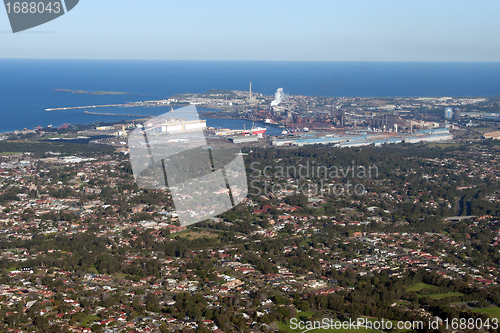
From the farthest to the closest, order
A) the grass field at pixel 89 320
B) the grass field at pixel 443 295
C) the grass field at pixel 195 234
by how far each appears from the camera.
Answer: the grass field at pixel 195 234 < the grass field at pixel 443 295 < the grass field at pixel 89 320

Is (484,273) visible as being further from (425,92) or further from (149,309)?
(425,92)

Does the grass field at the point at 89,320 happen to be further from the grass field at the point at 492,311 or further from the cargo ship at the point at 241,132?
the cargo ship at the point at 241,132

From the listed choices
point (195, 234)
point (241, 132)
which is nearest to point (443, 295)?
point (195, 234)

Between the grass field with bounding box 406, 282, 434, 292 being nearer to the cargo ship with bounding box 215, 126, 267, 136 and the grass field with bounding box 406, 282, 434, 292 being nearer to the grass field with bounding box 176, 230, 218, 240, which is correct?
the grass field with bounding box 176, 230, 218, 240

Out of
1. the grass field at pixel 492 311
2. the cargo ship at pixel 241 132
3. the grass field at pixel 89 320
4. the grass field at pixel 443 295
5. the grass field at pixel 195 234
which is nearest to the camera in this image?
the grass field at pixel 89 320

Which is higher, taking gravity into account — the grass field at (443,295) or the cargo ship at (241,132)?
the cargo ship at (241,132)

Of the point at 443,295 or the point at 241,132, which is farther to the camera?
the point at 241,132

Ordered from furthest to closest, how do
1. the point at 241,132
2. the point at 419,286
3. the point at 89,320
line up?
the point at 241,132
the point at 419,286
the point at 89,320

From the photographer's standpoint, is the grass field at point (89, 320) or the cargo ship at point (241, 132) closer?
the grass field at point (89, 320)

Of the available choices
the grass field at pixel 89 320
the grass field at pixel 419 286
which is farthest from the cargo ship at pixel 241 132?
the grass field at pixel 89 320

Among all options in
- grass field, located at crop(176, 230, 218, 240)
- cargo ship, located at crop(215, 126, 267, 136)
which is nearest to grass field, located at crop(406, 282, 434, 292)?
grass field, located at crop(176, 230, 218, 240)

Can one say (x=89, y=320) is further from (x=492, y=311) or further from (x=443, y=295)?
(x=492, y=311)

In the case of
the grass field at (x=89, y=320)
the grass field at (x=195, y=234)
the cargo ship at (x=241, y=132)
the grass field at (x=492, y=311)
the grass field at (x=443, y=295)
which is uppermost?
the grass field at (x=89, y=320)
